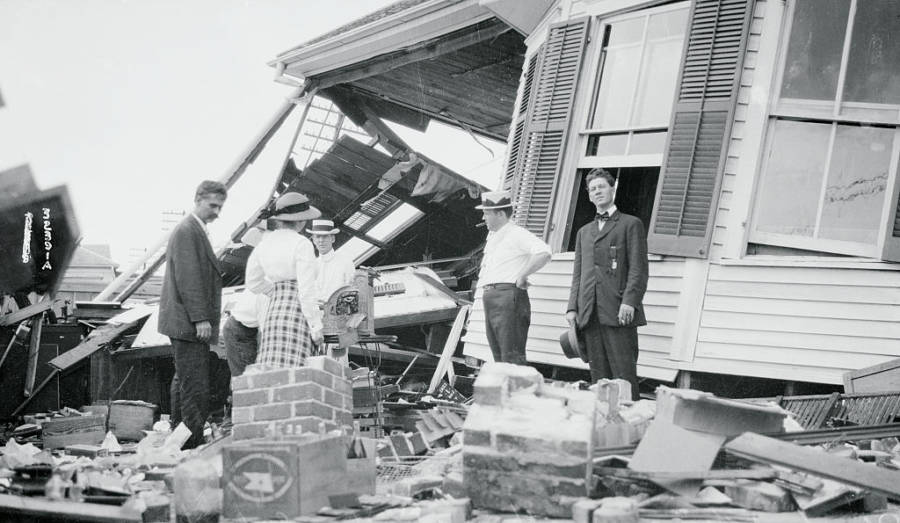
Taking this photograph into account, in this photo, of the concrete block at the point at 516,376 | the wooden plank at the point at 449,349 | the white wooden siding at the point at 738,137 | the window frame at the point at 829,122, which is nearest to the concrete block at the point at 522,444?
the concrete block at the point at 516,376

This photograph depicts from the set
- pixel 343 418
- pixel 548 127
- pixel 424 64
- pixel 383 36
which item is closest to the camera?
pixel 343 418

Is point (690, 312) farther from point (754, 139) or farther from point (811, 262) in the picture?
point (754, 139)

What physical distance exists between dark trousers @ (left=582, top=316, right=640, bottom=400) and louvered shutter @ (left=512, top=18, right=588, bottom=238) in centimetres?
156

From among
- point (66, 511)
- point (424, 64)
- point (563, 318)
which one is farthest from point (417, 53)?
point (66, 511)

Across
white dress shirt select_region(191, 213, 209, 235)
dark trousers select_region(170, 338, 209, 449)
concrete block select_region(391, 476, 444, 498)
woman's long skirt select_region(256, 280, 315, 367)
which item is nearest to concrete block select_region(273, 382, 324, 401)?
Result: concrete block select_region(391, 476, 444, 498)

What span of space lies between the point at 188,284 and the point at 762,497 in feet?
13.3

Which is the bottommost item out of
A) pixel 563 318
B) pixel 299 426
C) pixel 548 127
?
pixel 299 426

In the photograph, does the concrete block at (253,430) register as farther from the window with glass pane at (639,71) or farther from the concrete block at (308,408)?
the window with glass pane at (639,71)

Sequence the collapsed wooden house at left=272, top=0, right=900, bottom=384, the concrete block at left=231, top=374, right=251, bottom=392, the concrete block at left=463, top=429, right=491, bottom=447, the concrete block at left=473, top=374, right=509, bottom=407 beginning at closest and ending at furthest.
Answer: the concrete block at left=463, top=429, right=491, bottom=447, the concrete block at left=473, top=374, right=509, bottom=407, the concrete block at left=231, top=374, right=251, bottom=392, the collapsed wooden house at left=272, top=0, right=900, bottom=384

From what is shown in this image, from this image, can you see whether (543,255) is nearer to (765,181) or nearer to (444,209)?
(765,181)

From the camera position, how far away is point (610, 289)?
241 inches

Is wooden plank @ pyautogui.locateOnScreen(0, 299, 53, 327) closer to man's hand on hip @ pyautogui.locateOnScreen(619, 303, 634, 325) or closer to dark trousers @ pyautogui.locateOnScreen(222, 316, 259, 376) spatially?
dark trousers @ pyautogui.locateOnScreen(222, 316, 259, 376)

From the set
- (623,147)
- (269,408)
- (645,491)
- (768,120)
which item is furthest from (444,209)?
(645,491)

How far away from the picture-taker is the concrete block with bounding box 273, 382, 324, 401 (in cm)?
453
